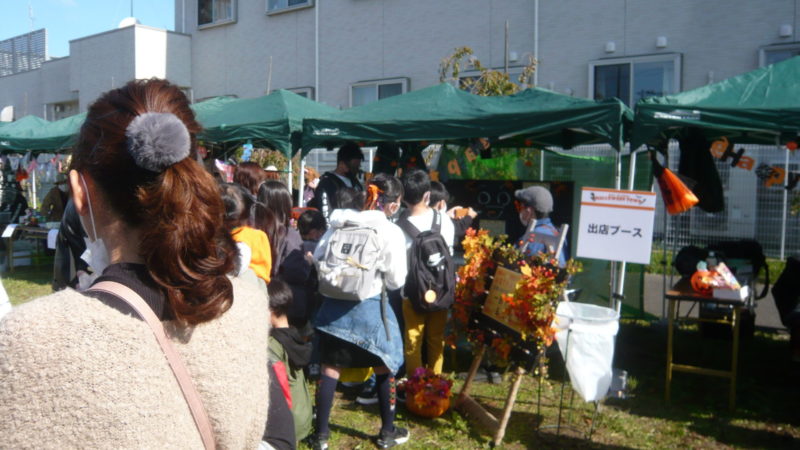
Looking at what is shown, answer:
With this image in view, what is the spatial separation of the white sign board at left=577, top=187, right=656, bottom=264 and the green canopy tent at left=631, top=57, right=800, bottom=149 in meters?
0.97

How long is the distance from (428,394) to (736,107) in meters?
3.27

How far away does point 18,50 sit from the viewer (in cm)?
2822

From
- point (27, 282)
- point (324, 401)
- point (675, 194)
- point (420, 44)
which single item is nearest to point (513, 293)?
point (324, 401)

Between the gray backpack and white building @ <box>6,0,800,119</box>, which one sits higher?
white building @ <box>6,0,800,119</box>

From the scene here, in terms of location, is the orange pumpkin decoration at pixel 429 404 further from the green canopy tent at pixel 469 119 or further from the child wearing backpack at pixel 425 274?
the green canopy tent at pixel 469 119

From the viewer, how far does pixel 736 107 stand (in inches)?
189

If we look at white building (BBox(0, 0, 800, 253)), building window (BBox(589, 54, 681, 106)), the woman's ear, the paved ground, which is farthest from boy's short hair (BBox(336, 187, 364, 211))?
building window (BBox(589, 54, 681, 106))

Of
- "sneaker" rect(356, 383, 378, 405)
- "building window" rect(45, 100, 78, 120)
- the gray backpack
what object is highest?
"building window" rect(45, 100, 78, 120)

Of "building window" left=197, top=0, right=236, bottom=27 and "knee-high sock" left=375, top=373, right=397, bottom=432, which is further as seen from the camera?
"building window" left=197, top=0, right=236, bottom=27

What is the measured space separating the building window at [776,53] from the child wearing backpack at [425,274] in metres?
7.96

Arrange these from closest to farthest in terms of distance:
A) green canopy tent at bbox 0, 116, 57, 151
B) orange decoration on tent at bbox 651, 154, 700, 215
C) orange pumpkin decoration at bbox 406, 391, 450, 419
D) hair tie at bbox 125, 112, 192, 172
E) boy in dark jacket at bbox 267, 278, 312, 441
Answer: hair tie at bbox 125, 112, 192, 172
boy in dark jacket at bbox 267, 278, 312, 441
orange pumpkin decoration at bbox 406, 391, 450, 419
orange decoration on tent at bbox 651, 154, 700, 215
green canopy tent at bbox 0, 116, 57, 151

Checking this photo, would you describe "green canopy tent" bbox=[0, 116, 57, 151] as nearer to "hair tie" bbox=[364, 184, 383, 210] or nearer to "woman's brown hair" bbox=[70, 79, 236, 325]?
"hair tie" bbox=[364, 184, 383, 210]

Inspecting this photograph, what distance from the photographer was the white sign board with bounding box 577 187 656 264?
14.0 feet

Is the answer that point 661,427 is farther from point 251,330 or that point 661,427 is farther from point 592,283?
point 251,330
